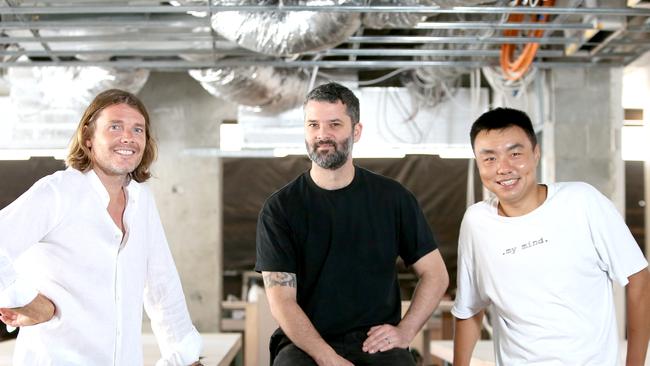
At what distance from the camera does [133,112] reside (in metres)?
2.23

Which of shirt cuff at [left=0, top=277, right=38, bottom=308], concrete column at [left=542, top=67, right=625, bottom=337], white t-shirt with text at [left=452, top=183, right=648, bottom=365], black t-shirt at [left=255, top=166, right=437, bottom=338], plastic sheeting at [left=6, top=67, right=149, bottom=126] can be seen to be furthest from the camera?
plastic sheeting at [left=6, top=67, right=149, bottom=126]

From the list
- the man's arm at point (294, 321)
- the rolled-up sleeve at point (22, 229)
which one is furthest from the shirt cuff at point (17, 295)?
the man's arm at point (294, 321)

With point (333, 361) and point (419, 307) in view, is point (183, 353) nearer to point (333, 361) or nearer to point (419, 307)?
point (333, 361)

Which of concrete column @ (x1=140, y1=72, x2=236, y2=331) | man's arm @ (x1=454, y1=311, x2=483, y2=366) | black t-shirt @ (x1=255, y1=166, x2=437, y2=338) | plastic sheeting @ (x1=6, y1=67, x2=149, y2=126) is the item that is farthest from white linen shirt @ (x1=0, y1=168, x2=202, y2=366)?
concrete column @ (x1=140, y1=72, x2=236, y2=331)

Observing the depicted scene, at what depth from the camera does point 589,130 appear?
17.4ft

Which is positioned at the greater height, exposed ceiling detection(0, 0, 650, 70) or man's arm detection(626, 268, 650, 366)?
exposed ceiling detection(0, 0, 650, 70)

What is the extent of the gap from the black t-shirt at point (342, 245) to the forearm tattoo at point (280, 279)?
0.02m

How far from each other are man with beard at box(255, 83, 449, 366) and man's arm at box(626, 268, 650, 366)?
60 centimetres

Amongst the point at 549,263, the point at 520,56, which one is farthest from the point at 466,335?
the point at 520,56

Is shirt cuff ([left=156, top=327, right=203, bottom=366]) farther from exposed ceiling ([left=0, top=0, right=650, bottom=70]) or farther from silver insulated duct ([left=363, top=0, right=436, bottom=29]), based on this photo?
silver insulated duct ([left=363, top=0, right=436, bottom=29])

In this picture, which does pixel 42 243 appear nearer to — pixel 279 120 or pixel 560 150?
pixel 560 150

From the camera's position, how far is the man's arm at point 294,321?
7.91ft

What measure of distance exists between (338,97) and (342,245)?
1.57 ft

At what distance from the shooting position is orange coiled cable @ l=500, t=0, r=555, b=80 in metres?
4.47
